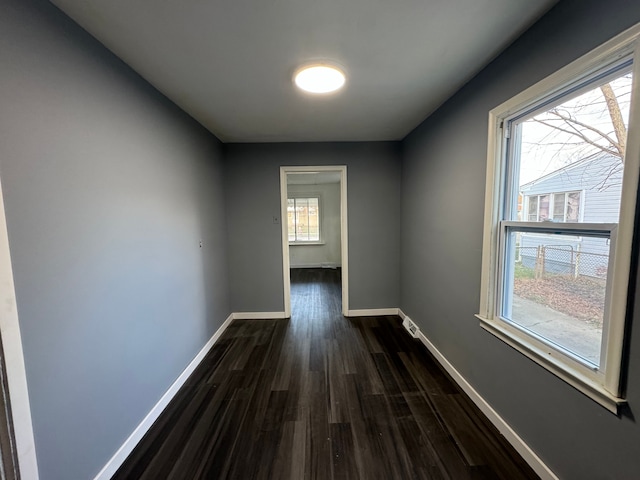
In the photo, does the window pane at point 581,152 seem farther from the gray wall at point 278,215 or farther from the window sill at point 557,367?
the gray wall at point 278,215

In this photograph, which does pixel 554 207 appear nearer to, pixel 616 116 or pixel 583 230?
pixel 583 230

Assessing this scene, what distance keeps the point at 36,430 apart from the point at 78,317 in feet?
1.42

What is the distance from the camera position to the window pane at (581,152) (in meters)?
1.00

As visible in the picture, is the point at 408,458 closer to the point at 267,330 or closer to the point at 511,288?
the point at 511,288

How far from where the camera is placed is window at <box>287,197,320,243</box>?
6785mm

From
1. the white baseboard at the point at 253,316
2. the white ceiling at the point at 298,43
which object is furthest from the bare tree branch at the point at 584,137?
the white baseboard at the point at 253,316

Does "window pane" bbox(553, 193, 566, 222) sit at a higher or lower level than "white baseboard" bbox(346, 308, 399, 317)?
higher

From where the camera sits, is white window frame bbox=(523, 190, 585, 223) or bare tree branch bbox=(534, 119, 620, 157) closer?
bare tree branch bbox=(534, 119, 620, 157)

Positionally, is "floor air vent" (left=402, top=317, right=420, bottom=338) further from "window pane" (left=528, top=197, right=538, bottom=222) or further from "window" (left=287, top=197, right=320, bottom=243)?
"window" (left=287, top=197, right=320, bottom=243)

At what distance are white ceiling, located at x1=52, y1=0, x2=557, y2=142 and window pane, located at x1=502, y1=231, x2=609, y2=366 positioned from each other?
1.14m

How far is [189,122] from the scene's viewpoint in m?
2.29

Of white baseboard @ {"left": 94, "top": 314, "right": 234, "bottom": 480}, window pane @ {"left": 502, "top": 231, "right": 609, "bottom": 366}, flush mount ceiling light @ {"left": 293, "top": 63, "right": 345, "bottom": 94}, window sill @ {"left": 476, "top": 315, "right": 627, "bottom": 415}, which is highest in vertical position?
flush mount ceiling light @ {"left": 293, "top": 63, "right": 345, "bottom": 94}

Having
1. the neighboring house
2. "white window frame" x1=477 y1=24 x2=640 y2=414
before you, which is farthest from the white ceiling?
the neighboring house

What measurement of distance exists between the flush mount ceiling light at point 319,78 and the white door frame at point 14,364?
5.22ft
